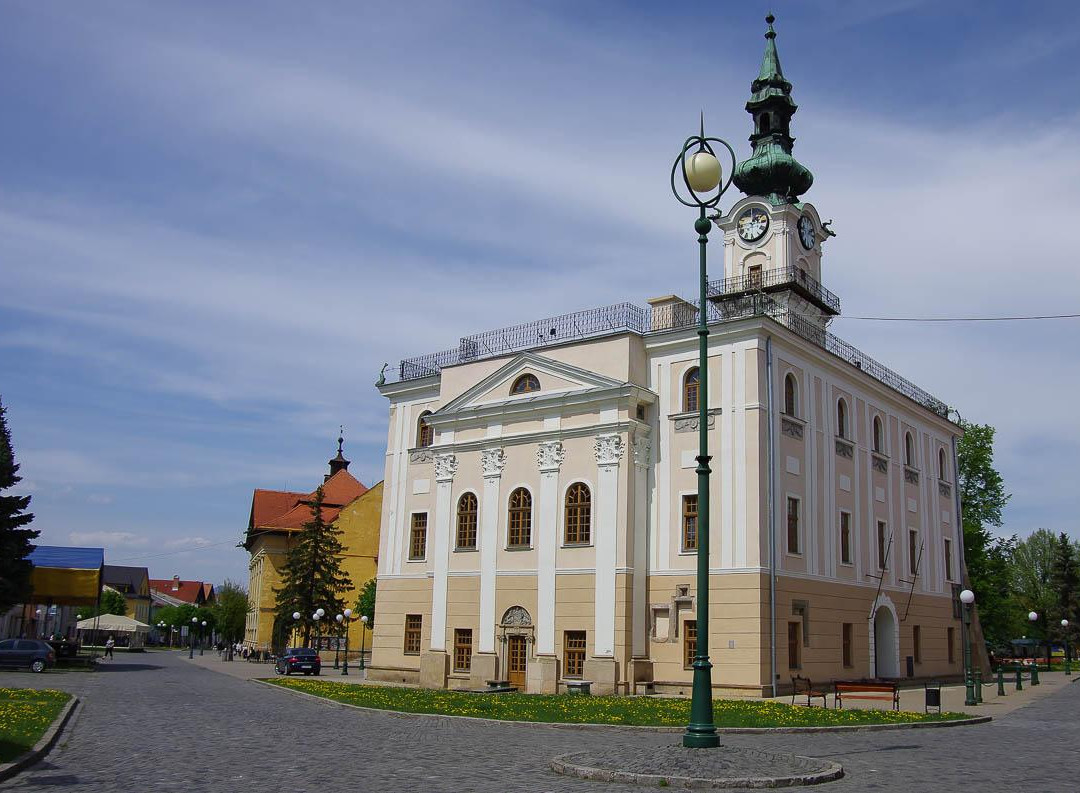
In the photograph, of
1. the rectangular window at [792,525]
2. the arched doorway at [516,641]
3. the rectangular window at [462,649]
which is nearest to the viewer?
the rectangular window at [792,525]

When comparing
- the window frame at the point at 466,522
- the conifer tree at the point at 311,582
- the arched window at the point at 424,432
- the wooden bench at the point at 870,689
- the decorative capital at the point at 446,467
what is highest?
the arched window at the point at 424,432

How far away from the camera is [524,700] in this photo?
25.9 m

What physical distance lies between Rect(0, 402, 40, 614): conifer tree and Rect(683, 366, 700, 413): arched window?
2868cm

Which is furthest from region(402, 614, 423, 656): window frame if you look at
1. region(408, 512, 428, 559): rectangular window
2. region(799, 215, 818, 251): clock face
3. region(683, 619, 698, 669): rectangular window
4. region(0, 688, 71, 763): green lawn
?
region(799, 215, 818, 251): clock face

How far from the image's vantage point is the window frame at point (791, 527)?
3017cm

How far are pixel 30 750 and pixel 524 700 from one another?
1470 cm

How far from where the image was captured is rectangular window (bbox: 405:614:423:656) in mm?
37031

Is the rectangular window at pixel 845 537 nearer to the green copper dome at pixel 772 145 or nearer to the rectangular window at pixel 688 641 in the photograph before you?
the rectangular window at pixel 688 641

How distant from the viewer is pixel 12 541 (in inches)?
1593

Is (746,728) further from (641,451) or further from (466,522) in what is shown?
(466,522)

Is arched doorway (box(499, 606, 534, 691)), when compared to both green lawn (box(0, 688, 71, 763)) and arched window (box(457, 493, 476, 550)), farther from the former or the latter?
green lawn (box(0, 688, 71, 763))

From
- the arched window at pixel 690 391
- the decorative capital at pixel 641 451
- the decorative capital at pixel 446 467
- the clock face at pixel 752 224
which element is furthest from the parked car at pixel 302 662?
the clock face at pixel 752 224

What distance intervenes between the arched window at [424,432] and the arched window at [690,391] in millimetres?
11784

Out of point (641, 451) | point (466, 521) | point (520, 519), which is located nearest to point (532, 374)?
point (520, 519)
